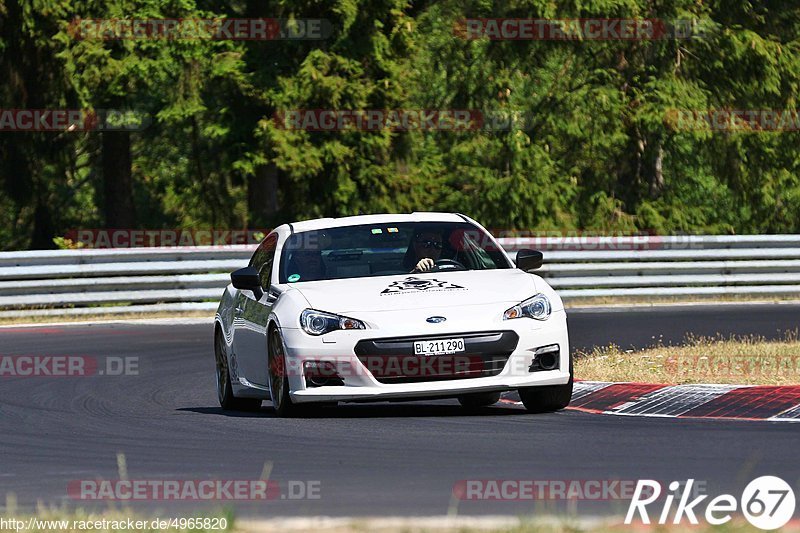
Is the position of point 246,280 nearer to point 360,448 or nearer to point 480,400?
point 480,400

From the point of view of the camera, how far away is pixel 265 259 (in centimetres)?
1330

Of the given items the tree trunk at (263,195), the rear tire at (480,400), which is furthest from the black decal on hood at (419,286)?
the tree trunk at (263,195)

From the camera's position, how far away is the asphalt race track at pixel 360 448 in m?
8.05

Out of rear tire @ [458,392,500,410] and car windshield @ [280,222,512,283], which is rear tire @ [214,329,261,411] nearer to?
car windshield @ [280,222,512,283]

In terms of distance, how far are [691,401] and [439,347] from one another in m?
2.05

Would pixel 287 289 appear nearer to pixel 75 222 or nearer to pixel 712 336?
pixel 712 336

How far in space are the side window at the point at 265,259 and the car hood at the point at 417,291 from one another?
0.78m

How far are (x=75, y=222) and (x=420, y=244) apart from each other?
30981mm

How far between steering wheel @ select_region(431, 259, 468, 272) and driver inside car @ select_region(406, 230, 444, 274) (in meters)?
0.03

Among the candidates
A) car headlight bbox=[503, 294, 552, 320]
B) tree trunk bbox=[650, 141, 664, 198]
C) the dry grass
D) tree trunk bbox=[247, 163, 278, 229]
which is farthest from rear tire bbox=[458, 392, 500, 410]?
tree trunk bbox=[650, 141, 664, 198]

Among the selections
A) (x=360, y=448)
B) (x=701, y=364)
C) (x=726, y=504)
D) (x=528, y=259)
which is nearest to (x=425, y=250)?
(x=528, y=259)

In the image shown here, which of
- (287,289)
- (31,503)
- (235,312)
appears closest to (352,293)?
(287,289)

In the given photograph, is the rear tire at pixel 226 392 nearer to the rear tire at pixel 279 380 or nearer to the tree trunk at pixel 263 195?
the rear tire at pixel 279 380

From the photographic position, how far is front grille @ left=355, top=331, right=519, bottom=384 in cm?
1113
